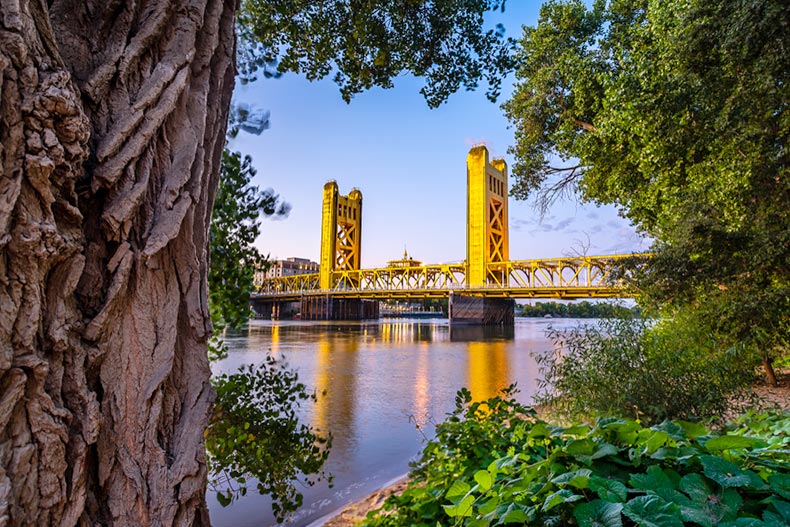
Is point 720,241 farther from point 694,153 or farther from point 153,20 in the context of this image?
point 153,20

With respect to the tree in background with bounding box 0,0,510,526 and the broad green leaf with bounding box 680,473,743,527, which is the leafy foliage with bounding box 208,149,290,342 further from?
the broad green leaf with bounding box 680,473,743,527

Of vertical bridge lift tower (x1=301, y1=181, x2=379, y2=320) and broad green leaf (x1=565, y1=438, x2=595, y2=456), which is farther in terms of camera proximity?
vertical bridge lift tower (x1=301, y1=181, x2=379, y2=320)

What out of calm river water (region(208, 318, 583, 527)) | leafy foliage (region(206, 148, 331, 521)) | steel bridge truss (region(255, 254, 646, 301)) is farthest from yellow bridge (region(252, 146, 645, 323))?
leafy foliage (region(206, 148, 331, 521))

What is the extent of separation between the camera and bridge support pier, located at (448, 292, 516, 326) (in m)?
25.4

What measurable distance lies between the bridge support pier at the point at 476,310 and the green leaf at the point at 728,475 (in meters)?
24.6

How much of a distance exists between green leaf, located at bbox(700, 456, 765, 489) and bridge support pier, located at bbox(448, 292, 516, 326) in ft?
80.6

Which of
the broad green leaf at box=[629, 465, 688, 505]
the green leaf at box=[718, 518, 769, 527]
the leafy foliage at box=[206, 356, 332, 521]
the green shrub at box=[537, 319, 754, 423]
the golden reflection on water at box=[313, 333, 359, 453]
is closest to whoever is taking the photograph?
the green leaf at box=[718, 518, 769, 527]

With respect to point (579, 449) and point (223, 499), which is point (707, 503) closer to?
point (579, 449)

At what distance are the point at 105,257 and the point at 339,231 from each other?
36.6 meters

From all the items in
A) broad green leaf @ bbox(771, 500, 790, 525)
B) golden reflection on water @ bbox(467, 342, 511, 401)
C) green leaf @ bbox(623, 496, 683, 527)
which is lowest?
golden reflection on water @ bbox(467, 342, 511, 401)

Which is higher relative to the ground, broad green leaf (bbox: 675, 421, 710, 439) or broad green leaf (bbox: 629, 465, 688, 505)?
broad green leaf (bbox: 675, 421, 710, 439)

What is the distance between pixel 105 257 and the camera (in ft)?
2.65

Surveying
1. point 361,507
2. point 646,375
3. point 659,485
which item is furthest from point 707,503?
point 646,375

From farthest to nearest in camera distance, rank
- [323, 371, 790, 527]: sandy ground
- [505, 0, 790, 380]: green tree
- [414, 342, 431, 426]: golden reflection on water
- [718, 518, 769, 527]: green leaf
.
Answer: [414, 342, 431, 426]: golden reflection on water → [505, 0, 790, 380]: green tree → [323, 371, 790, 527]: sandy ground → [718, 518, 769, 527]: green leaf
